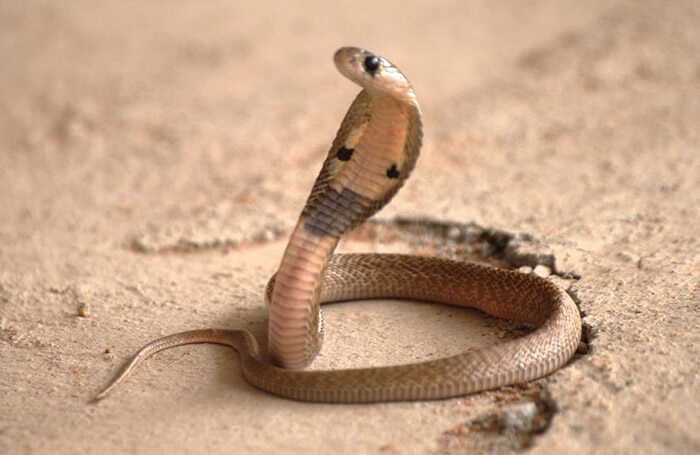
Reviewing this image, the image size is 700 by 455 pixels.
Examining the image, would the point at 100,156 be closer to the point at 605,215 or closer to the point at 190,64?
the point at 190,64

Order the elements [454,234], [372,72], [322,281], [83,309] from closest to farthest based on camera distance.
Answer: [372,72] < [322,281] < [83,309] < [454,234]

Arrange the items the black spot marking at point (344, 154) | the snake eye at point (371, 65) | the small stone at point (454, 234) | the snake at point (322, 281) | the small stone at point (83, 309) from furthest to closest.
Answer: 1. the small stone at point (454, 234)
2. the small stone at point (83, 309)
3. the black spot marking at point (344, 154)
4. the snake at point (322, 281)
5. the snake eye at point (371, 65)

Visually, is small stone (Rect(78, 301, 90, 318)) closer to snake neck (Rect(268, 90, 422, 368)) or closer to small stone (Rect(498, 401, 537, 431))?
snake neck (Rect(268, 90, 422, 368))

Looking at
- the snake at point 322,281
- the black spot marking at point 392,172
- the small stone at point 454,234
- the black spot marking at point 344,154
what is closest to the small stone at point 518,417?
the snake at point 322,281

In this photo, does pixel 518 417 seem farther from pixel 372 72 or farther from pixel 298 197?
pixel 298 197

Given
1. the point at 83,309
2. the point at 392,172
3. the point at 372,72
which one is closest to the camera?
the point at 372,72

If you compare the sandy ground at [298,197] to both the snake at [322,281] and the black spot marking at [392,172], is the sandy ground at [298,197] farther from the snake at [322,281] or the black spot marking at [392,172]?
the black spot marking at [392,172]

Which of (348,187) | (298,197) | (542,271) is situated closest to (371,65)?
(348,187)
